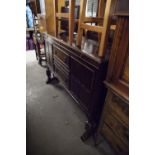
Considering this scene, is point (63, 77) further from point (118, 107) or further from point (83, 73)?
point (118, 107)

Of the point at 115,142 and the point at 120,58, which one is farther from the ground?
the point at 120,58

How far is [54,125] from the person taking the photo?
1661 millimetres

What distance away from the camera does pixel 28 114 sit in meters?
1.81

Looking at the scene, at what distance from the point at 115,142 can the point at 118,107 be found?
38 cm

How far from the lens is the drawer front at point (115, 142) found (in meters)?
1.04

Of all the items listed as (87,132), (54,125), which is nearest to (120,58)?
(87,132)

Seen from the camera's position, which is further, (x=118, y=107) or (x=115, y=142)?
(x=115, y=142)

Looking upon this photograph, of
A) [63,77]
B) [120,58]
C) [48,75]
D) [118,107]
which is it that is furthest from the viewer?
[48,75]

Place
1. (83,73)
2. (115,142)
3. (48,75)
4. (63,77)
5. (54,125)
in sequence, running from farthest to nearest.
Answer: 1. (48,75)
2. (63,77)
3. (54,125)
4. (83,73)
5. (115,142)

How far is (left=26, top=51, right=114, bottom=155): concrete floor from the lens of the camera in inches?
54.7
